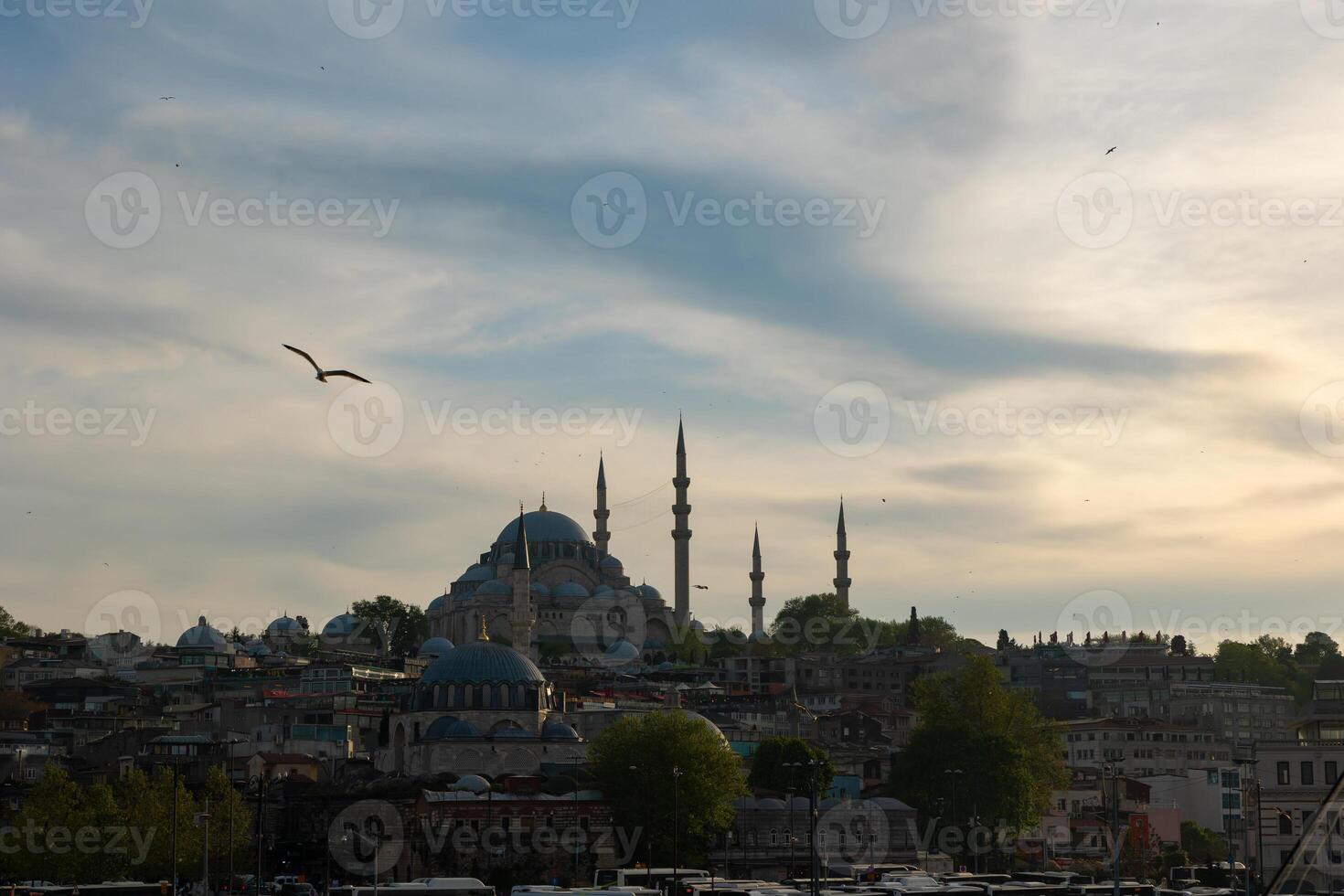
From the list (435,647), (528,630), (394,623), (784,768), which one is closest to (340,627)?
(394,623)

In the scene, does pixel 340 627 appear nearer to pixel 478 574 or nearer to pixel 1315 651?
pixel 478 574

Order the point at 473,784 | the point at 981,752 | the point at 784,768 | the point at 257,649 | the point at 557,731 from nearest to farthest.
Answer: the point at 981,752 → the point at 473,784 → the point at 784,768 → the point at 557,731 → the point at 257,649

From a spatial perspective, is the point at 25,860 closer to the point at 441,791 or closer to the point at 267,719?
the point at 441,791

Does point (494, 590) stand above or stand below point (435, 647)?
above

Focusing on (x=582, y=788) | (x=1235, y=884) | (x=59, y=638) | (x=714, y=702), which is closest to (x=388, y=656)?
(x=59, y=638)

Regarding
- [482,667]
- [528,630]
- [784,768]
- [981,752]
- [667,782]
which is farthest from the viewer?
[528,630]

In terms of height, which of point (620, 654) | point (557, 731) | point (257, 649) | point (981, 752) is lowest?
point (981, 752)
